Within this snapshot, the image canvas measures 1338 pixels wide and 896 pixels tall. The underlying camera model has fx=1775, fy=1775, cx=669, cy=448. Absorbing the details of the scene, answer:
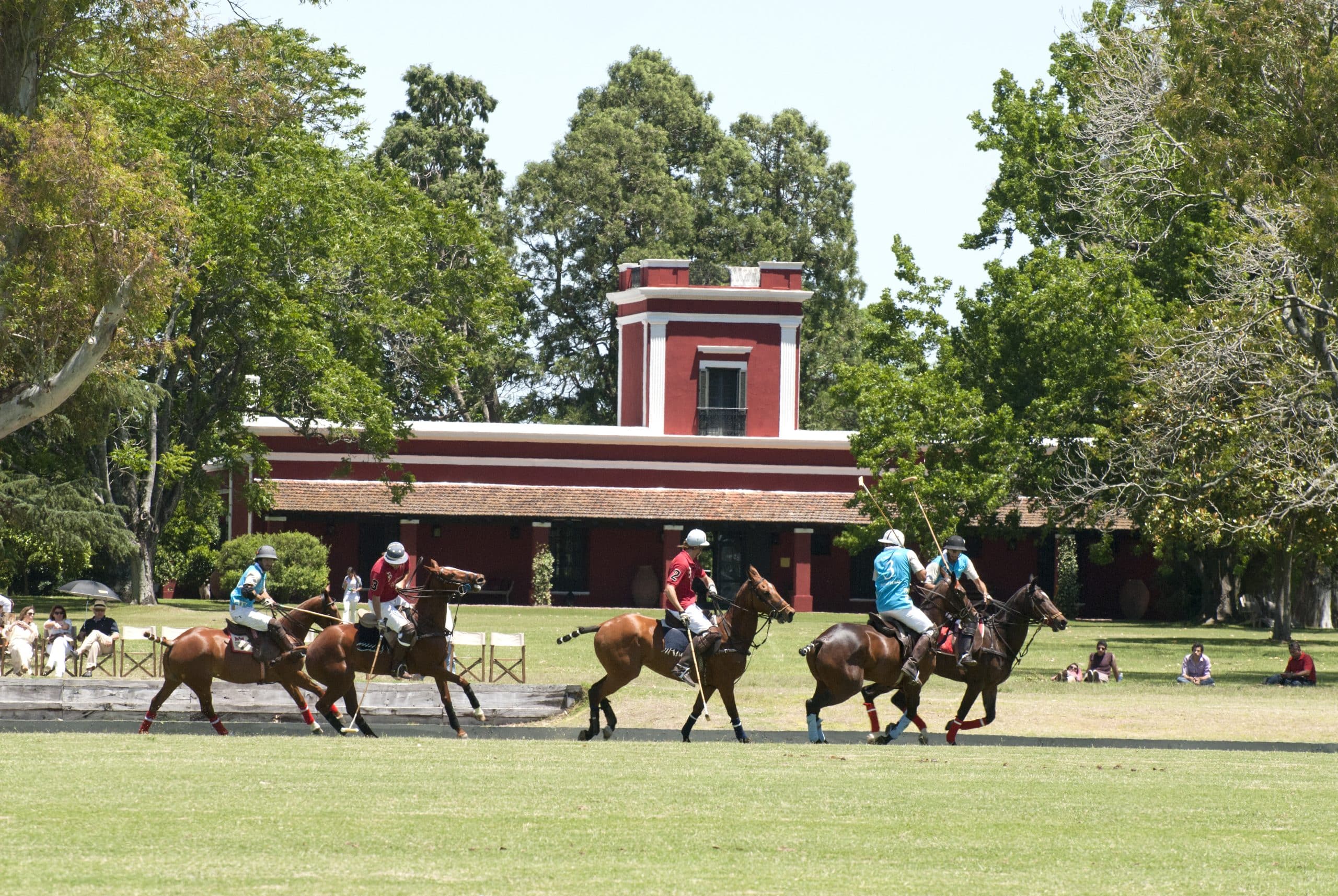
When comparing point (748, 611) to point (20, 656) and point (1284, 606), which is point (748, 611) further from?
point (1284, 606)

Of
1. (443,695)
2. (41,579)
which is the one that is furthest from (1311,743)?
(41,579)

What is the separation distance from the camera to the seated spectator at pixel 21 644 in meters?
25.2

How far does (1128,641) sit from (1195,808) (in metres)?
29.2

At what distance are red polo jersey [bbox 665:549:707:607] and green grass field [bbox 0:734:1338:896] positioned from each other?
294 centimetres

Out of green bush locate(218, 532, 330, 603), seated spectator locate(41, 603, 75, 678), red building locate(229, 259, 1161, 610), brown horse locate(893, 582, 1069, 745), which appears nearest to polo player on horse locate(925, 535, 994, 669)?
brown horse locate(893, 582, 1069, 745)

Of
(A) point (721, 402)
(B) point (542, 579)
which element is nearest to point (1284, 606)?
(A) point (721, 402)

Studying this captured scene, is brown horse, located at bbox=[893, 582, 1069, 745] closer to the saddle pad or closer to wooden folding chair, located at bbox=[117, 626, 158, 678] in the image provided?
the saddle pad

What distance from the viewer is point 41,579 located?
176ft

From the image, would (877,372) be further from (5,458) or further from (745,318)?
(5,458)

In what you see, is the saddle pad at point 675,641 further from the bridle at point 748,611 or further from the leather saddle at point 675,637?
the bridle at point 748,611

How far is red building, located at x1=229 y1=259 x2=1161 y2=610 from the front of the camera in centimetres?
5297

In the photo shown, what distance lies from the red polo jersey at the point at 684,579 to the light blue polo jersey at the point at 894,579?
1.93 meters

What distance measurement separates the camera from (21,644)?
25359mm

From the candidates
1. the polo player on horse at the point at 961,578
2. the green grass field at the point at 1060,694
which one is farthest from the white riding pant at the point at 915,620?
the green grass field at the point at 1060,694
